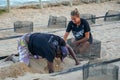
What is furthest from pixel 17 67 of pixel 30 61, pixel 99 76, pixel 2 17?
pixel 2 17

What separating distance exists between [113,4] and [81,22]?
8781mm

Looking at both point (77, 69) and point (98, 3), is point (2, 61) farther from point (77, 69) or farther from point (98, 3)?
point (98, 3)

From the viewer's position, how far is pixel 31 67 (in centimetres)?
625

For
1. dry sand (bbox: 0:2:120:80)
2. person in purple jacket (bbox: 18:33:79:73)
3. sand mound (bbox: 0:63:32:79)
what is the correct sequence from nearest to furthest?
person in purple jacket (bbox: 18:33:79:73) → sand mound (bbox: 0:63:32:79) → dry sand (bbox: 0:2:120:80)

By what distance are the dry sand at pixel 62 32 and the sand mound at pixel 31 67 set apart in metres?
0.09

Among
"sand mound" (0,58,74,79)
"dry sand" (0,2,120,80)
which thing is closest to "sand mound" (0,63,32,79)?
"sand mound" (0,58,74,79)

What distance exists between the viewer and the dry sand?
5872mm

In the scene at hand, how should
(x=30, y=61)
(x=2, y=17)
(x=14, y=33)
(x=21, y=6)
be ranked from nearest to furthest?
1. (x=30, y=61)
2. (x=14, y=33)
3. (x=2, y=17)
4. (x=21, y=6)

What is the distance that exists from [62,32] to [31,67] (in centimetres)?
375

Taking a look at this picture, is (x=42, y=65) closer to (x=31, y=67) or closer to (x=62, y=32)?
(x=31, y=67)

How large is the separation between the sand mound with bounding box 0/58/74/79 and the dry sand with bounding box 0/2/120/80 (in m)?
0.09

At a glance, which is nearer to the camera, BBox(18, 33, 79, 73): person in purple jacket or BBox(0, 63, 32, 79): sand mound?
BBox(18, 33, 79, 73): person in purple jacket

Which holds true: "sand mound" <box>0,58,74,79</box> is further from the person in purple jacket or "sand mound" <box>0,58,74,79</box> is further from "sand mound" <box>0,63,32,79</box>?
the person in purple jacket

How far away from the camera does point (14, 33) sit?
9883mm
